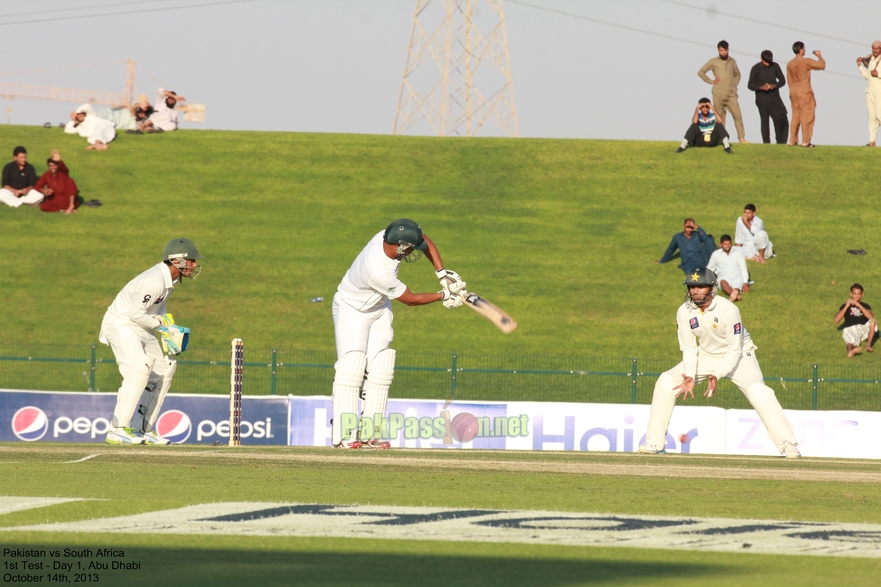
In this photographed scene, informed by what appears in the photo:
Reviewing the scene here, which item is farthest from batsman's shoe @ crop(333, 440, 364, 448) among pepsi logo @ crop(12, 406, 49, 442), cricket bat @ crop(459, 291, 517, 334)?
pepsi logo @ crop(12, 406, 49, 442)

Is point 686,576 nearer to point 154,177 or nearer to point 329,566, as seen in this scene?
point 329,566

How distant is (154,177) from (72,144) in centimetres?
353

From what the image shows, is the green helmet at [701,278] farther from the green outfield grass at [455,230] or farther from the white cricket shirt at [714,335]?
the green outfield grass at [455,230]

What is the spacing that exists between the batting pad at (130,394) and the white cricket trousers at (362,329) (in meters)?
2.42

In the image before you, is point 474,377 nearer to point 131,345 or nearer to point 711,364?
point 711,364

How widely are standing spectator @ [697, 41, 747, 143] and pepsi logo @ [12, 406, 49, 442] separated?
20.3 meters

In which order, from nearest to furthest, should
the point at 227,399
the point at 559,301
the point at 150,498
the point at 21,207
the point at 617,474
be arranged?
the point at 150,498 → the point at 617,474 → the point at 227,399 → the point at 559,301 → the point at 21,207

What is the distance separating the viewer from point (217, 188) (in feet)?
125

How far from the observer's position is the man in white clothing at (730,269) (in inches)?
1162

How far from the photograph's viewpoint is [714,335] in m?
15.6

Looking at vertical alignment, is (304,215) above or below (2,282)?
above

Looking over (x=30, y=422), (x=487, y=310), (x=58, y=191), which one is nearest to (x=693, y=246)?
(x=30, y=422)

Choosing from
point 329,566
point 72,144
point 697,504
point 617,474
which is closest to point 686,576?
point 329,566

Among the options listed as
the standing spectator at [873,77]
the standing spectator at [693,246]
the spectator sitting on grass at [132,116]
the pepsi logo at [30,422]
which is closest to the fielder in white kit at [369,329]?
the pepsi logo at [30,422]
